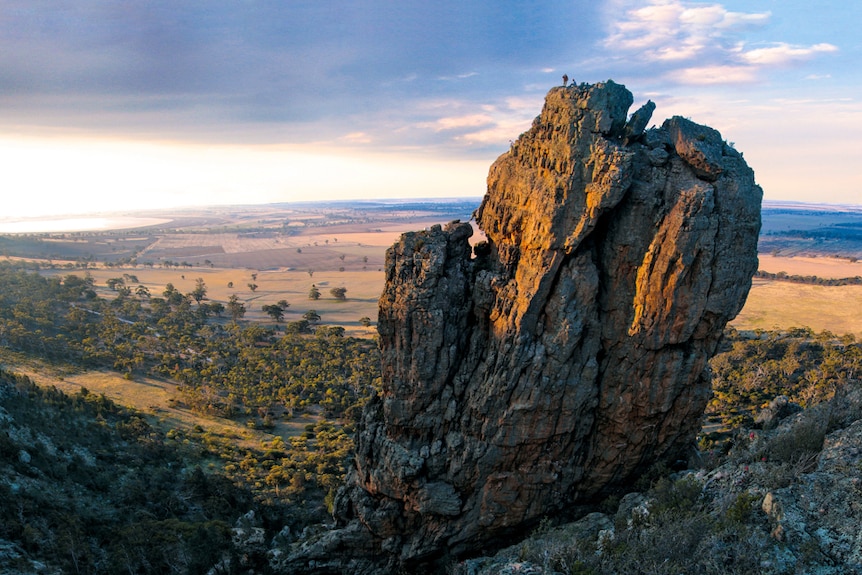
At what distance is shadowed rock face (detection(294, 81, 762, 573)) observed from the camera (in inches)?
690

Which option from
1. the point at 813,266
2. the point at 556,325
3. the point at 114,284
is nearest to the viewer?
the point at 556,325

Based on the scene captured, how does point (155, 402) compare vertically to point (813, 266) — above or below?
below

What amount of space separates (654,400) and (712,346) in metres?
3.11

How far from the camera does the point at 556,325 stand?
1877cm

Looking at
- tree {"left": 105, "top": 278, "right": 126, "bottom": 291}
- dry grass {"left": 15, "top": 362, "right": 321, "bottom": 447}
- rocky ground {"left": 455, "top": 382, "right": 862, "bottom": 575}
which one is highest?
rocky ground {"left": 455, "top": 382, "right": 862, "bottom": 575}

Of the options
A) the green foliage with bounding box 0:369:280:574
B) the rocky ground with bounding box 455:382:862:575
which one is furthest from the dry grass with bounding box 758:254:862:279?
the green foliage with bounding box 0:369:280:574

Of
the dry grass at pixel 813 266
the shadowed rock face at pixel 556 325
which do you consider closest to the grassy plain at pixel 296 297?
the dry grass at pixel 813 266

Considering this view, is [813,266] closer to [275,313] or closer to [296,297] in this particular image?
[296,297]

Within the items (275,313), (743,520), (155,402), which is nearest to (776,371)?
(743,520)

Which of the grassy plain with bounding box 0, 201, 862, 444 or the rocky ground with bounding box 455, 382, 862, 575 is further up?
the rocky ground with bounding box 455, 382, 862, 575

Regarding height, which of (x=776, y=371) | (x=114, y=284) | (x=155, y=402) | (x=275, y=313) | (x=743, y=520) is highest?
(x=743, y=520)

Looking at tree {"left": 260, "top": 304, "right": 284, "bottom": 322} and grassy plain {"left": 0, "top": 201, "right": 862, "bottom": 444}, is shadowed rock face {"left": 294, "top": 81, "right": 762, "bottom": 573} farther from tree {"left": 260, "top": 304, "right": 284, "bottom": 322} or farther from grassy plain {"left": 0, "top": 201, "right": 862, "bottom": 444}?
tree {"left": 260, "top": 304, "right": 284, "bottom": 322}

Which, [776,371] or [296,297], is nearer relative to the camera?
[776,371]

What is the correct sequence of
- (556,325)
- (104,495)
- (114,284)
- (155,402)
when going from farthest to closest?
(114,284)
(155,402)
(104,495)
(556,325)
